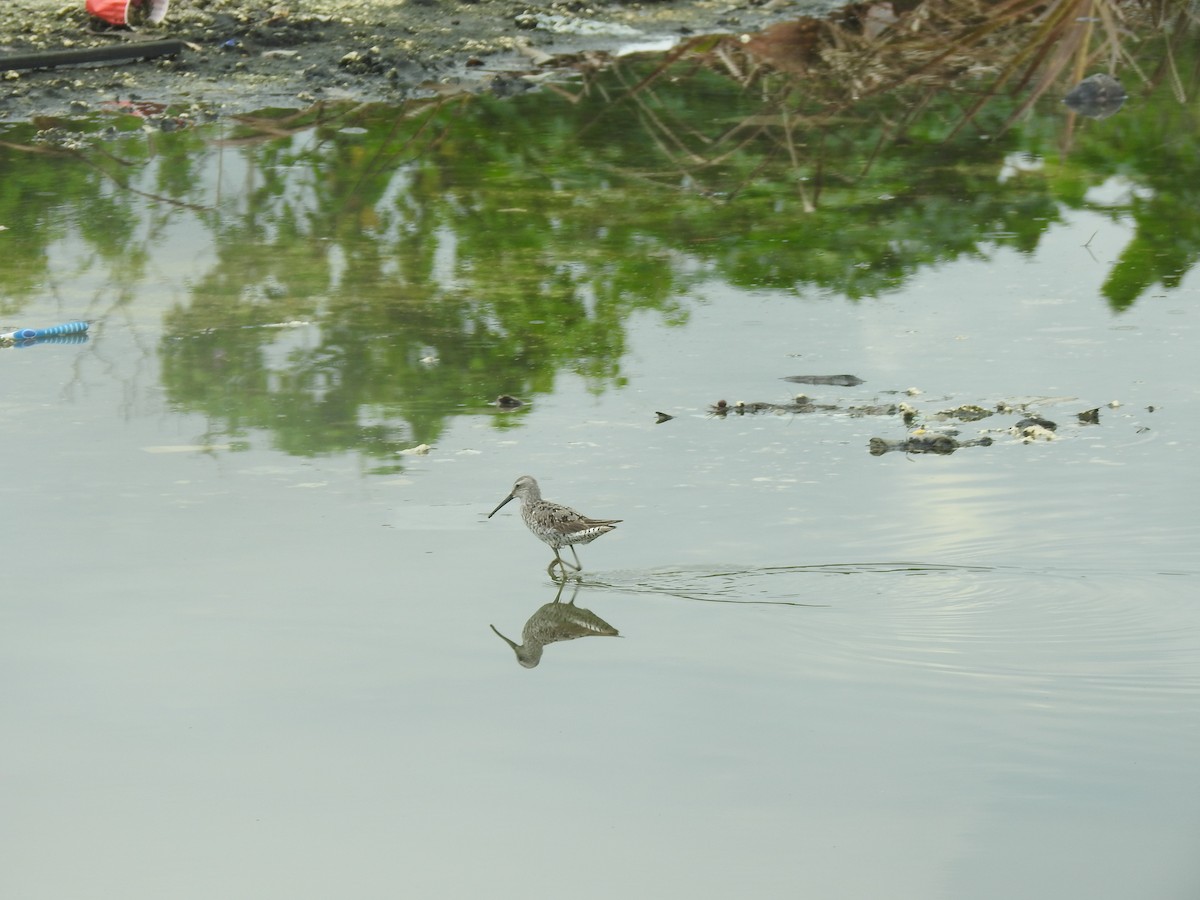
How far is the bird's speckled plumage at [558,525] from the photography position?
550cm

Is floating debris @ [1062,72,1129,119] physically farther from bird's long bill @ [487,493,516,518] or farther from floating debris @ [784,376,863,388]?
bird's long bill @ [487,493,516,518]

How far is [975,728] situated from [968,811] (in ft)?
1.39

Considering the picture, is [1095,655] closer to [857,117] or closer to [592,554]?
[592,554]

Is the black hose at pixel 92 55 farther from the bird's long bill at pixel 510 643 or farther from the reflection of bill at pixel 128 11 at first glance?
the bird's long bill at pixel 510 643

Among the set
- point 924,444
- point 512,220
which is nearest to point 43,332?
point 512,220

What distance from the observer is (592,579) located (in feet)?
18.2

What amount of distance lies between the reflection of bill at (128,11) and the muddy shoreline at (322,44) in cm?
10

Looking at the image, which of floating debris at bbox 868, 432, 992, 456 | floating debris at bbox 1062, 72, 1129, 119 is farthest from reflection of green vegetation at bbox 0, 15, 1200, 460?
floating debris at bbox 868, 432, 992, 456

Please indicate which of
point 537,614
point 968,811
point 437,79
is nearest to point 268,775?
point 537,614

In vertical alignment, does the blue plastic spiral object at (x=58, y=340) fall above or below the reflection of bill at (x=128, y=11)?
below

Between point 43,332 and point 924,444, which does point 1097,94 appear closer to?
point 924,444

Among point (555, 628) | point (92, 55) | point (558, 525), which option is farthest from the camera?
point (92, 55)

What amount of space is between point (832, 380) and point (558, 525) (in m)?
2.11

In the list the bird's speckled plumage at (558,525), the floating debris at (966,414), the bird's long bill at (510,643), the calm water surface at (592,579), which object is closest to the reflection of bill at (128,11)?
the calm water surface at (592,579)
